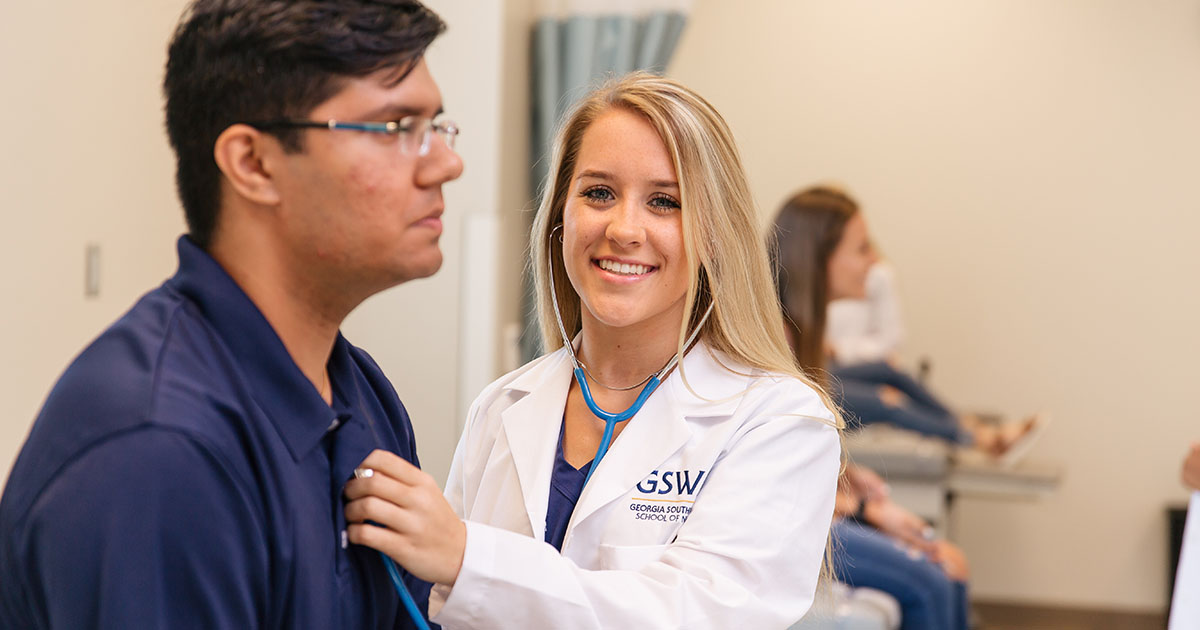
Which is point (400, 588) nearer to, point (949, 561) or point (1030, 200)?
point (949, 561)

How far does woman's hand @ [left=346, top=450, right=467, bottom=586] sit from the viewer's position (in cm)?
92

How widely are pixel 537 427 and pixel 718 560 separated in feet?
1.08

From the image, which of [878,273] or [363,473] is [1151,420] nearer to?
[878,273]

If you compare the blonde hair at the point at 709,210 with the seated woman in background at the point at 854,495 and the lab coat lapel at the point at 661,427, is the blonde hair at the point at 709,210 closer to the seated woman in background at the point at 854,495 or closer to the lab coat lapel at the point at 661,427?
the lab coat lapel at the point at 661,427

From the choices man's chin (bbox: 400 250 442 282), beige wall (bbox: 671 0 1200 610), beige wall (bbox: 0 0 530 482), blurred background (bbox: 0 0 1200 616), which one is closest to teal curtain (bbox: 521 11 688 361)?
blurred background (bbox: 0 0 1200 616)

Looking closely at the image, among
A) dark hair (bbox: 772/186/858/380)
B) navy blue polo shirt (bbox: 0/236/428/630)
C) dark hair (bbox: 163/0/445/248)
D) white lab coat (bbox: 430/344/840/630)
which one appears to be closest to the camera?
navy blue polo shirt (bbox: 0/236/428/630)

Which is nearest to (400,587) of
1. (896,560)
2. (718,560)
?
(718,560)

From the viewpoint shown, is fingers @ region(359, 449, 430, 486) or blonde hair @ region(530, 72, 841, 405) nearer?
fingers @ region(359, 449, 430, 486)

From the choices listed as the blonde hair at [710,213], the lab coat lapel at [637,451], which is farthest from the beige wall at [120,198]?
the blonde hair at [710,213]

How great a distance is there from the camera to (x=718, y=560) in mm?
1185

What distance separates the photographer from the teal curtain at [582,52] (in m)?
3.89

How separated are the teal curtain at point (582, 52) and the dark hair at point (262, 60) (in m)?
2.96

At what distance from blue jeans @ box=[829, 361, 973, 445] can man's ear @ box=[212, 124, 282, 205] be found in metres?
2.86

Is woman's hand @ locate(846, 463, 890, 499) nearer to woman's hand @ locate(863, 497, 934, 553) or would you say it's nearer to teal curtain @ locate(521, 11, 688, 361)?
woman's hand @ locate(863, 497, 934, 553)
